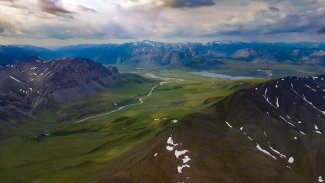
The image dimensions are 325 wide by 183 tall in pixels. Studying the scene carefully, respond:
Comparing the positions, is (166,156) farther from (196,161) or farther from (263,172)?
(263,172)

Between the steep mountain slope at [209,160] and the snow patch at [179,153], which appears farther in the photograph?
the snow patch at [179,153]

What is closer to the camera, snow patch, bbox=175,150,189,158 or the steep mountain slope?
the steep mountain slope

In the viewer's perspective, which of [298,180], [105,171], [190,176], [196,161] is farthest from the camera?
[105,171]

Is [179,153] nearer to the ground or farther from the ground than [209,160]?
farther from the ground

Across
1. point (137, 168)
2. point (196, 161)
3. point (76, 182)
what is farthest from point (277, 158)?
point (76, 182)

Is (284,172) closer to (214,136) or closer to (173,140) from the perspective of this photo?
(214,136)

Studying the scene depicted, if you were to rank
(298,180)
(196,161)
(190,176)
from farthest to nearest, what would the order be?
1. (298,180)
2. (196,161)
3. (190,176)

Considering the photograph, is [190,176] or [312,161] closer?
[190,176]

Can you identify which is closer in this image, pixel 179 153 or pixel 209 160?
pixel 209 160

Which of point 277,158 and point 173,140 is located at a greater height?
point 173,140
